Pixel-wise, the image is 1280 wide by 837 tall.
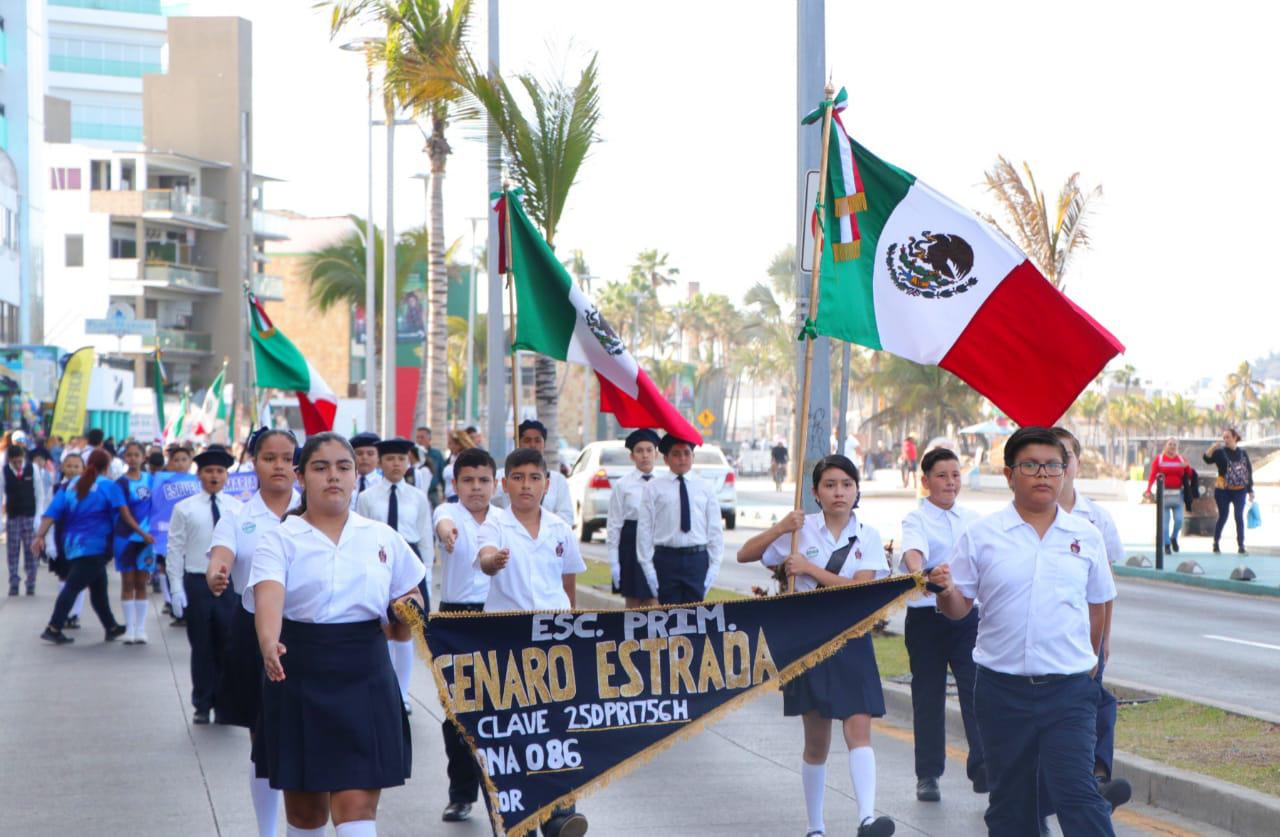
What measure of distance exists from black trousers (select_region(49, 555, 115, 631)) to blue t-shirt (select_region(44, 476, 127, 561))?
8 centimetres

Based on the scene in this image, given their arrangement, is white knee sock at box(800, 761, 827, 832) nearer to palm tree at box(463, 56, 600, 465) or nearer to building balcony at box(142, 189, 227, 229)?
palm tree at box(463, 56, 600, 465)

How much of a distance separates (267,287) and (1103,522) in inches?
3263

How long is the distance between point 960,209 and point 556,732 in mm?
3674

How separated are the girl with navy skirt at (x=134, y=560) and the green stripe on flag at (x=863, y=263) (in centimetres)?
867

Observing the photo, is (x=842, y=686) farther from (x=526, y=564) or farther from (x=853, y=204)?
(x=853, y=204)

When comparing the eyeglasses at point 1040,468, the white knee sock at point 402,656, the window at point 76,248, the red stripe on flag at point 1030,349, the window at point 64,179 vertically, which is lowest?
the white knee sock at point 402,656

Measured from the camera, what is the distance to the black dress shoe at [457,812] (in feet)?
25.3

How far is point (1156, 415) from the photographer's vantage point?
113 metres

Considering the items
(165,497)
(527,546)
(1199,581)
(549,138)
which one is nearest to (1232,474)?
(1199,581)

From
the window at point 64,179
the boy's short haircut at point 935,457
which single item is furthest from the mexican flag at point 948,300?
the window at point 64,179

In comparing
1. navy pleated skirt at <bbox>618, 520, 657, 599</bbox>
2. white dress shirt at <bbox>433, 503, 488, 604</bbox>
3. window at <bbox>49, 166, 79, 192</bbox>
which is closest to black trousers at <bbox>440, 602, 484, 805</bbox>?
white dress shirt at <bbox>433, 503, 488, 604</bbox>

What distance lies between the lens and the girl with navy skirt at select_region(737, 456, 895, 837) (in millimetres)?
6887

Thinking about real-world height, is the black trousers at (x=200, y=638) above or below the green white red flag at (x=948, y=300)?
below

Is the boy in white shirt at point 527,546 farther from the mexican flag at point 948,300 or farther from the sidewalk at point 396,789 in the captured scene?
the mexican flag at point 948,300
